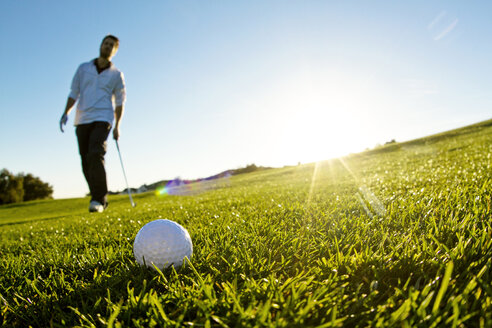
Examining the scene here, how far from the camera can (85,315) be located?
53.7 inches

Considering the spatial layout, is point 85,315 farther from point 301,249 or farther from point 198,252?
point 301,249

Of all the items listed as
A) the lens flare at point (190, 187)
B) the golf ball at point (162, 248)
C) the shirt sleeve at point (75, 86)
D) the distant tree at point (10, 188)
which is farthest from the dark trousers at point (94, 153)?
the distant tree at point (10, 188)

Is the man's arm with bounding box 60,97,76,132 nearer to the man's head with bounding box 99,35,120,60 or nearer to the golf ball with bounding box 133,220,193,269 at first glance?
the man's head with bounding box 99,35,120,60

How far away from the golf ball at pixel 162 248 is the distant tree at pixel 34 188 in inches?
2017

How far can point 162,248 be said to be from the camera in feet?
5.88

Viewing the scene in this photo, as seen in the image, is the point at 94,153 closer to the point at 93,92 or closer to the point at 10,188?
the point at 93,92

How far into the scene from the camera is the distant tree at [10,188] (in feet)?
121

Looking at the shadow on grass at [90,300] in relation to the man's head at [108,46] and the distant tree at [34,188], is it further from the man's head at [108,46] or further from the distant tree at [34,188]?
the distant tree at [34,188]

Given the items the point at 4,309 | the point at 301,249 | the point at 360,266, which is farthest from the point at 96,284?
the point at 360,266

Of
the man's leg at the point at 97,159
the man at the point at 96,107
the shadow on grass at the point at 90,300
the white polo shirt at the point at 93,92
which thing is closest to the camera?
Result: the shadow on grass at the point at 90,300

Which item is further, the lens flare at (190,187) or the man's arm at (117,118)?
the lens flare at (190,187)

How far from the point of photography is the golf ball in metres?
1.79

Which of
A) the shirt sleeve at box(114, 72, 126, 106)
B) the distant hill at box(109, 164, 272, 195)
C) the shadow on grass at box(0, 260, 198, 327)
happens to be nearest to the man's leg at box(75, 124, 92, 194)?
the shirt sleeve at box(114, 72, 126, 106)

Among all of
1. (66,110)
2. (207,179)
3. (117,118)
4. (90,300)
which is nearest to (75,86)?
(66,110)
